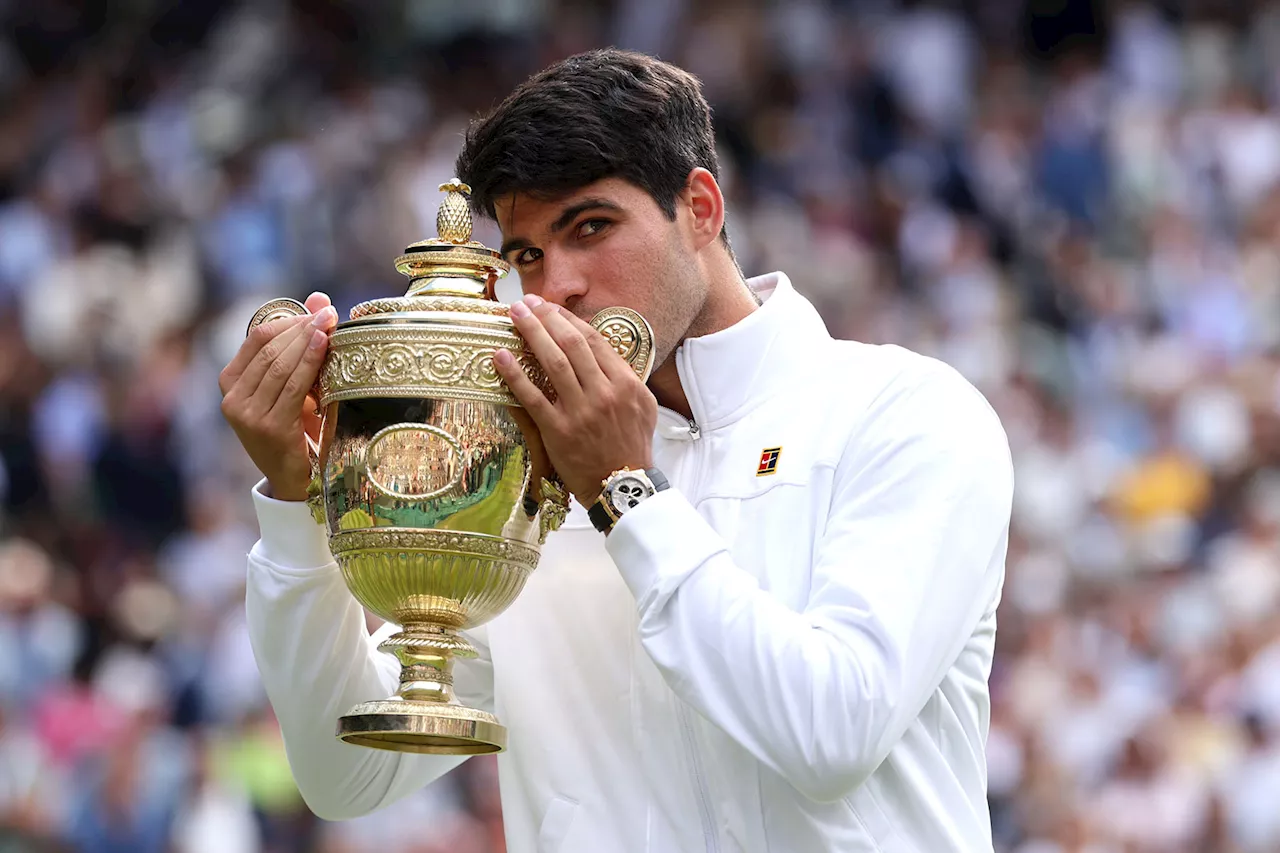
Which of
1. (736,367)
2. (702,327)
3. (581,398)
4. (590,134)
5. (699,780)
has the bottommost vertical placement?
(699,780)

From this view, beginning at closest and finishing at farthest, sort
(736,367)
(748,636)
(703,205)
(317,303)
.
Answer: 1. (748,636)
2. (317,303)
3. (736,367)
4. (703,205)

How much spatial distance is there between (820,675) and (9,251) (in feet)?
28.8

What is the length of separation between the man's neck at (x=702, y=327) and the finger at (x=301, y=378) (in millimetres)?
576

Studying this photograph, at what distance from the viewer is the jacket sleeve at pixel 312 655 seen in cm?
312

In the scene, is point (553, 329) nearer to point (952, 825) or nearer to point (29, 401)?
point (952, 825)

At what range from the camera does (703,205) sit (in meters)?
3.31

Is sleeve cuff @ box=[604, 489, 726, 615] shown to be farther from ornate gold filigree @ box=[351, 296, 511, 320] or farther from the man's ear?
the man's ear

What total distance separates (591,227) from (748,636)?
0.73 metres

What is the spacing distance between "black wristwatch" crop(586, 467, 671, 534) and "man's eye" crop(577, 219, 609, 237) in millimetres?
452

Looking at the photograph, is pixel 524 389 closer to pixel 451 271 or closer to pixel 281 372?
pixel 451 271

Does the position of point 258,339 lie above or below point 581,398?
above

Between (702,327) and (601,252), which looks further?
(702,327)

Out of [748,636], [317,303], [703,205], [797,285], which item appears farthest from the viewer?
[797,285]

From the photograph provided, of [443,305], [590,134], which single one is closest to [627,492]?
[443,305]
